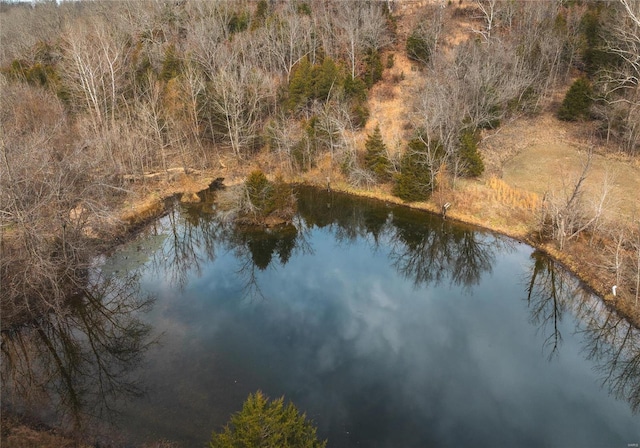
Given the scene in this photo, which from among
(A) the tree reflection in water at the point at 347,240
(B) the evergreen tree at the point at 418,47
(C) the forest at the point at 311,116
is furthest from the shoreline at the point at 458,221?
(B) the evergreen tree at the point at 418,47

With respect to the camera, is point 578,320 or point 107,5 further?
point 107,5

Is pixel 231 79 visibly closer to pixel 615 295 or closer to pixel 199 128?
pixel 199 128

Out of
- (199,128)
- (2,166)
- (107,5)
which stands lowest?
(199,128)

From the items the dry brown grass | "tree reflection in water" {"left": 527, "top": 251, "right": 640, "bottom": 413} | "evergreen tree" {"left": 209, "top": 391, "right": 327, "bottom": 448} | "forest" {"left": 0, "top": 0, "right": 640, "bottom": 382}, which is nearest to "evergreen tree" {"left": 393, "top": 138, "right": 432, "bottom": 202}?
"forest" {"left": 0, "top": 0, "right": 640, "bottom": 382}

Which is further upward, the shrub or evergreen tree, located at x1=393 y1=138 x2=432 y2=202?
the shrub

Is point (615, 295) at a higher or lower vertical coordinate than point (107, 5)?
lower

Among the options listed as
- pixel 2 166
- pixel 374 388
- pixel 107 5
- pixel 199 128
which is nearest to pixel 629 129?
pixel 374 388

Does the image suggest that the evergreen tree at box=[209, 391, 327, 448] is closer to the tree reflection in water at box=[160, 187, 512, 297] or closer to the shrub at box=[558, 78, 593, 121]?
the tree reflection in water at box=[160, 187, 512, 297]
